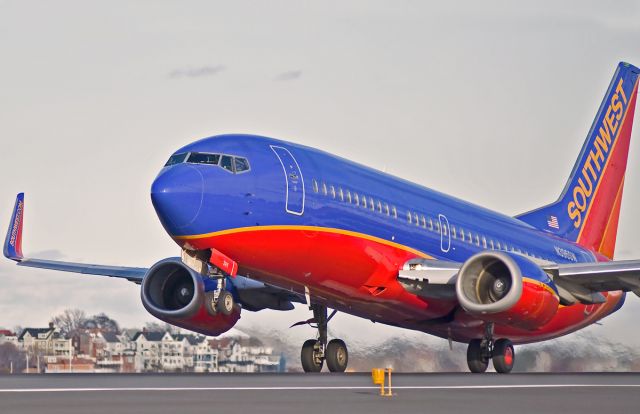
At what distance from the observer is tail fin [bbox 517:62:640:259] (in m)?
39.9

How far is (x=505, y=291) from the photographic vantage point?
93.3 feet

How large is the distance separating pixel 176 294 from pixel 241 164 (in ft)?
23.9

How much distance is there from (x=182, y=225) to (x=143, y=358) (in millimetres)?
12685

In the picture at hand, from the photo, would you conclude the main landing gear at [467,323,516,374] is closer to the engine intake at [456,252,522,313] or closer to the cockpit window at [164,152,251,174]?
the engine intake at [456,252,522,313]

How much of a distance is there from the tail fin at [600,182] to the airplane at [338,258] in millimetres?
3113

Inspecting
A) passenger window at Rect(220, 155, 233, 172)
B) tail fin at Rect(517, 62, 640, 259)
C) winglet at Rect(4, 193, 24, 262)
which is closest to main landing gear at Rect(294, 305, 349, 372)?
passenger window at Rect(220, 155, 233, 172)

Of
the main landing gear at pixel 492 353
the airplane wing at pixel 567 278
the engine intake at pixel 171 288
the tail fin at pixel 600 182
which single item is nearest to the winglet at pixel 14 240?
the engine intake at pixel 171 288

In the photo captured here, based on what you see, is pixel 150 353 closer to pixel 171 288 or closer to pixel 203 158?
pixel 171 288

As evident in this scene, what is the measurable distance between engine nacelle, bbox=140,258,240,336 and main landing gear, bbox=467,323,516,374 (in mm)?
6570

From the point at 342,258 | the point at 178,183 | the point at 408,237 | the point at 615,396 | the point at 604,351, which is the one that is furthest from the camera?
the point at 604,351

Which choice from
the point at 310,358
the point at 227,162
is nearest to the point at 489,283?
the point at 310,358

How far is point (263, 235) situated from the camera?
2516 cm

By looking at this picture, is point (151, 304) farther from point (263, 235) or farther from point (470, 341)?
point (470, 341)

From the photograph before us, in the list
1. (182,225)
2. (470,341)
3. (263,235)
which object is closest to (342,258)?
(263,235)
